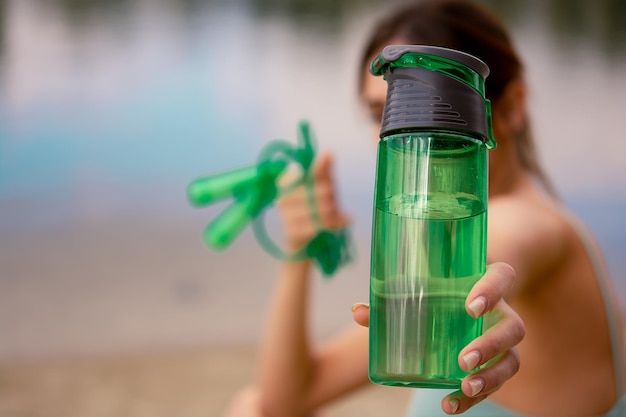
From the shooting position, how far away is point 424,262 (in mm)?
296

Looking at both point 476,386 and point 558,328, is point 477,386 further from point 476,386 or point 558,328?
point 558,328

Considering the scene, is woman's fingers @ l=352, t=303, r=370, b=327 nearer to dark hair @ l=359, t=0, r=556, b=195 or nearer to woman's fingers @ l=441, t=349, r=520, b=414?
woman's fingers @ l=441, t=349, r=520, b=414

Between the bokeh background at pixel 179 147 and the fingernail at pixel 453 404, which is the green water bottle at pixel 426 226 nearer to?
the fingernail at pixel 453 404

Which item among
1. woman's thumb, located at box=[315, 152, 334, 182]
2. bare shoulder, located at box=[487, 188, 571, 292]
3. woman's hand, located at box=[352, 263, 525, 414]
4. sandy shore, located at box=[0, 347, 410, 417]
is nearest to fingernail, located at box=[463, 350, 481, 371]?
woman's hand, located at box=[352, 263, 525, 414]

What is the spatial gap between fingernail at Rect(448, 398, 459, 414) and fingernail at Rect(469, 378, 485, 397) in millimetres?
11

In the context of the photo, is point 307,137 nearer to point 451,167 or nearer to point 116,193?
point 451,167

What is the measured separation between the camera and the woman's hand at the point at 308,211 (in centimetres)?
78

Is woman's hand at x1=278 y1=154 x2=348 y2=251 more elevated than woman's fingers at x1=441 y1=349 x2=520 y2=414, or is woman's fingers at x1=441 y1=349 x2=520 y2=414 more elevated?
woman's hand at x1=278 y1=154 x2=348 y2=251

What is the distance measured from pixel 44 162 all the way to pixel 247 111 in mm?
519

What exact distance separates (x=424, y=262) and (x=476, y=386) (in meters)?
0.05

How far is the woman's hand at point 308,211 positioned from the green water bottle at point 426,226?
1.54 feet

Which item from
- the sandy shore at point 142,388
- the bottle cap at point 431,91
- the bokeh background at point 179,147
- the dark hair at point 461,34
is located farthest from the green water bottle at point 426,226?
the bokeh background at point 179,147

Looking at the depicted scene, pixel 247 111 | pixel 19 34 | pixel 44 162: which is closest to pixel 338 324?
pixel 247 111

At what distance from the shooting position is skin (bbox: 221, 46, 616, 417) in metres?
0.52
